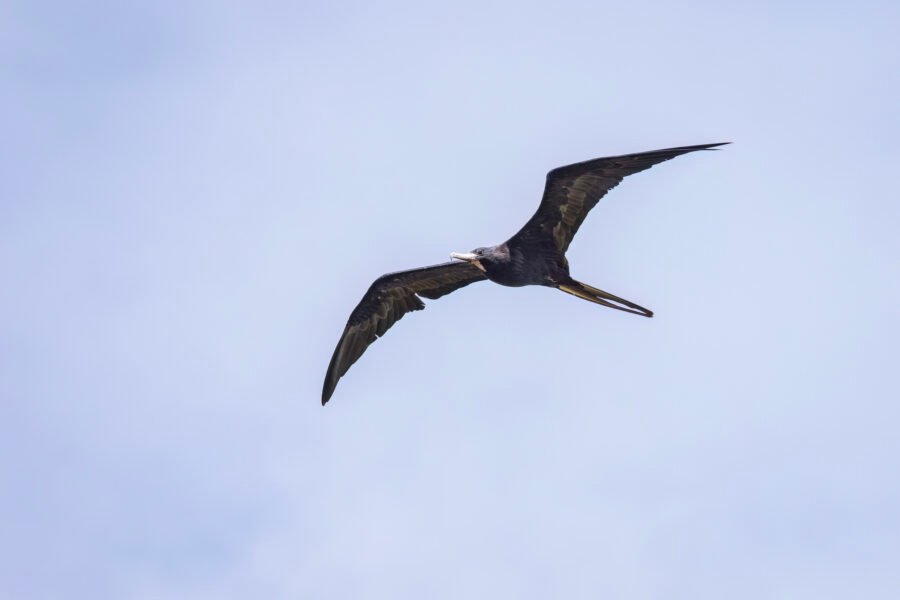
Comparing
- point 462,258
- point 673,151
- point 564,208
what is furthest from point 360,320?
point 673,151

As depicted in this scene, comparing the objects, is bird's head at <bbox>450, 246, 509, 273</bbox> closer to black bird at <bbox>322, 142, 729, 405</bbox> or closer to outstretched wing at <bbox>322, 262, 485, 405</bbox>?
black bird at <bbox>322, 142, 729, 405</bbox>

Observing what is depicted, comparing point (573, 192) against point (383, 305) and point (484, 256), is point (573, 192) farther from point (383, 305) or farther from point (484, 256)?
point (383, 305)

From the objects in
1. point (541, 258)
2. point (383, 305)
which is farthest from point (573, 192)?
point (383, 305)

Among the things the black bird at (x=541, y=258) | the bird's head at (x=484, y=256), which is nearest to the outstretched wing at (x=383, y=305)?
the black bird at (x=541, y=258)

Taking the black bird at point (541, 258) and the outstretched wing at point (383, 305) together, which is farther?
the outstretched wing at point (383, 305)

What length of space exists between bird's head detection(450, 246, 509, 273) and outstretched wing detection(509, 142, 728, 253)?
33cm

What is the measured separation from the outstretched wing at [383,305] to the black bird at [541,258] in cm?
2

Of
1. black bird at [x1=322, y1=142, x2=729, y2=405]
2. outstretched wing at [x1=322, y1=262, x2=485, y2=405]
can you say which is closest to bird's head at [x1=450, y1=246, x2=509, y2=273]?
black bird at [x1=322, y1=142, x2=729, y2=405]

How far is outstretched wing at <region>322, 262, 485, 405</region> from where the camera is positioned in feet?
79.2

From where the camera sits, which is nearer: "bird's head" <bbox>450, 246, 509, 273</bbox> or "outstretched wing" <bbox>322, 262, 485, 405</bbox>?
"bird's head" <bbox>450, 246, 509, 273</bbox>

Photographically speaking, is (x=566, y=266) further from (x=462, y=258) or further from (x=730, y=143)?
(x=730, y=143)

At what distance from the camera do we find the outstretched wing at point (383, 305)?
2414cm

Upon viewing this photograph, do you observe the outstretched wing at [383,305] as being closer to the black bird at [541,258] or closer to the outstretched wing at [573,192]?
the black bird at [541,258]

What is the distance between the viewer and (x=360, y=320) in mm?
24547
